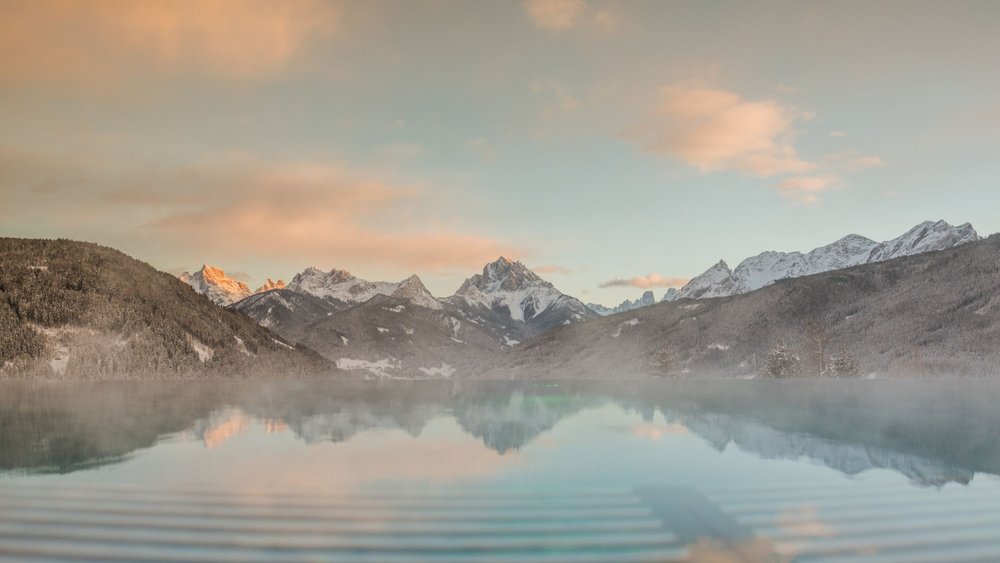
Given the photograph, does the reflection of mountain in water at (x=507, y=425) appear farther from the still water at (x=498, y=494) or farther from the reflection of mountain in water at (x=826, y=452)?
the reflection of mountain in water at (x=826, y=452)

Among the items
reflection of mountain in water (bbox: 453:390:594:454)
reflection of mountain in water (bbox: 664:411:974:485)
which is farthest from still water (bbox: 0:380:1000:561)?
reflection of mountain in water (bbox: 453:390:594:454)

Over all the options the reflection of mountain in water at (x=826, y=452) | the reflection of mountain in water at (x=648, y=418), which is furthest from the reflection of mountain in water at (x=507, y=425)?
the reflection of mountain in water at (x=826, y=452)

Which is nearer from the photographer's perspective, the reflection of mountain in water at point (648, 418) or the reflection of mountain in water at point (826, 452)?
the reflection of mountain in water at point (826, 452)

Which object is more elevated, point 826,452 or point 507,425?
point 826,452

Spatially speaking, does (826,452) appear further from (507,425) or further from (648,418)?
(648,418)

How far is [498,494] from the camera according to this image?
26.3 meters

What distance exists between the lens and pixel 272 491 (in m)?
26.8

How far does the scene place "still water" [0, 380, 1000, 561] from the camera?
18266mm

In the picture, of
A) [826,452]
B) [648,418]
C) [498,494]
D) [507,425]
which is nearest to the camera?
[498,494]

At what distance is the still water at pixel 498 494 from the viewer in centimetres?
1827

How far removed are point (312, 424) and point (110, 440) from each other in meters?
17.0

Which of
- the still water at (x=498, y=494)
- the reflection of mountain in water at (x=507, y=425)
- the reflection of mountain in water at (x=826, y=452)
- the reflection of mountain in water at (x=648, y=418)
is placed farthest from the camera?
the reflection of mountain in water at (x=507, y=425)

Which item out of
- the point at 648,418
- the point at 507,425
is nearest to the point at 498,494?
the point at 507,425

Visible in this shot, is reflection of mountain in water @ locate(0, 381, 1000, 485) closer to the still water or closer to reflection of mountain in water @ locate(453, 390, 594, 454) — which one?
reflection of mountain in water @ locate(453, 390, 594, 454)
